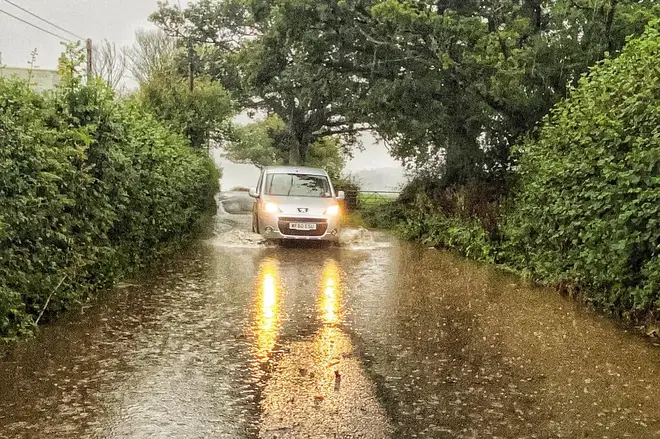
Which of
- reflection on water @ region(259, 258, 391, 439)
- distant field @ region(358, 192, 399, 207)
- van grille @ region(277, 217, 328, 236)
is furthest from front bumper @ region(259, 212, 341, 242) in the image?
distant field @ region(358, 192, 399, 207)

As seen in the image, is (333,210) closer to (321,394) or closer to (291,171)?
(291,171)

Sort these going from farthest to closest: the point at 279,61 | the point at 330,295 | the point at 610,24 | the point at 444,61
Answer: the point at 279,61, the point at 444,61, the point at 610,24, the point at 330,295

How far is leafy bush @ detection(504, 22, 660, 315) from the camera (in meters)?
7.08

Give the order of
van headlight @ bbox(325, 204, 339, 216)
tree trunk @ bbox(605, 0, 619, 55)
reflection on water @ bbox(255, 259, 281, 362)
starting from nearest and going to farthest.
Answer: reflection on water @ bbox(255, 259, 281, 362) → tree trunk @ bbox(605, 0, 619, 55) → van headlight @ bbox(325, 204, 339, 216)

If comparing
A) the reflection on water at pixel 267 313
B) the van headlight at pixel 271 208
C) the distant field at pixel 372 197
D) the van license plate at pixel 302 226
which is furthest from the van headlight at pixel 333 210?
the distant field at pixel 372 197

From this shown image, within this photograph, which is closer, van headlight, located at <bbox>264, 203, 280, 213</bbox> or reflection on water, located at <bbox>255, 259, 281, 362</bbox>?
reflection on water, located at <bbox>255, 259, 281, 362</bbox>

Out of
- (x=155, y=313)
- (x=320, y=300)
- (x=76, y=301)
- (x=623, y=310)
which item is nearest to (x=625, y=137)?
(x=623, y=310)

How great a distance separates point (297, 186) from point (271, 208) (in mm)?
1335

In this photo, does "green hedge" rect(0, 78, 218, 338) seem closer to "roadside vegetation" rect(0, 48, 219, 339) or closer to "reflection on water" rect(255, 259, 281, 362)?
"roadside vegetation" rect(0, 48, 219, 339)

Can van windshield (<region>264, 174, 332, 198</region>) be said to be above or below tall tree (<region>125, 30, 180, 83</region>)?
below

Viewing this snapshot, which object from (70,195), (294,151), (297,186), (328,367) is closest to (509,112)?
(297,186)

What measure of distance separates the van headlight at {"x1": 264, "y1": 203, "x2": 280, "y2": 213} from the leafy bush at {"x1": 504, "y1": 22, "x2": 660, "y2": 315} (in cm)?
563

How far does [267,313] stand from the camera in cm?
779

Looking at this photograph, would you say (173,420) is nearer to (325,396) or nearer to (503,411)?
(325,396)
